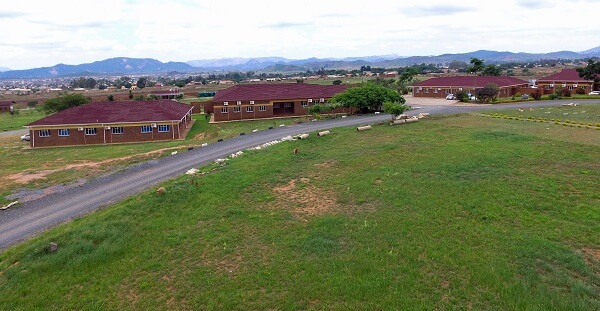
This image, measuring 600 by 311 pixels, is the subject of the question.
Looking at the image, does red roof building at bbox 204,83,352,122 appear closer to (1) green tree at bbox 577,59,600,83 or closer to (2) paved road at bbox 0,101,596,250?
(2) paved road at bbox 0,101,596,250

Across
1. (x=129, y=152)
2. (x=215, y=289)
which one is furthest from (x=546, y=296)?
(x=129, y=152)

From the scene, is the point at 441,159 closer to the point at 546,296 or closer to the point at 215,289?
the point at 546,296

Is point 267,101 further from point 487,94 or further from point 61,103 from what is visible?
point 61,103

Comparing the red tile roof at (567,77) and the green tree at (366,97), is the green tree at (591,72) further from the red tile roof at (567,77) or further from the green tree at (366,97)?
the green tree at (366,97)

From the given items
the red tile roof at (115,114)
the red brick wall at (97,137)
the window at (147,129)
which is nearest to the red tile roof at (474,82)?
the red tile roof at (115,114)

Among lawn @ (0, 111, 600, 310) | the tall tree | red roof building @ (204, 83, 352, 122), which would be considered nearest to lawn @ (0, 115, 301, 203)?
red roof building @ (204, 83, 352, 122)
